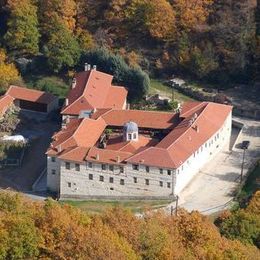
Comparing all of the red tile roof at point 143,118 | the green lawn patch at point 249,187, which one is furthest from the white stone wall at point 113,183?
the red tile roof at point 143,118

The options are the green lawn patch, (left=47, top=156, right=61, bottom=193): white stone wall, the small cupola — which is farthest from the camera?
the small cupola

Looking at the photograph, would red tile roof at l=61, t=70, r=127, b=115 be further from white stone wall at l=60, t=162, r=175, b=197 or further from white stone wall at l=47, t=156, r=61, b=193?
white stone wall at l=60, t=162, r=175, b=197

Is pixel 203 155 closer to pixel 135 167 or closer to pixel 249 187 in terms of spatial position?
pixel 249 187

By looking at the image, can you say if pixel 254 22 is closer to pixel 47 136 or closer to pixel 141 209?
pixel 47 136

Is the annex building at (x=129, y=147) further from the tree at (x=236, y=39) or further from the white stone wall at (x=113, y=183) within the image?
the tree at (x=236, y=39)

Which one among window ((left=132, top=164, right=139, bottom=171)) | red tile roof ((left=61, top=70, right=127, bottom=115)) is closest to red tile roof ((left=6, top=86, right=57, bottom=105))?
red tile roof ((left=61, top=70, right=127, bottom=115))

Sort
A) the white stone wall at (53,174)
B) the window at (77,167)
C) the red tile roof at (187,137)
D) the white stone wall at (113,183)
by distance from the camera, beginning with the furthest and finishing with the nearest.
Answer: the white stone wall at (53,174) < the window at (77,167) < the white stone wall at (113,183) < the red tile roof at (187,137)

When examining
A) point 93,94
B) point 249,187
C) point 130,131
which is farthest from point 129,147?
point 93,94
